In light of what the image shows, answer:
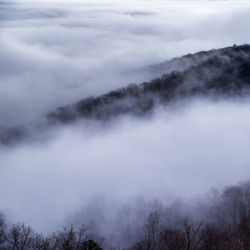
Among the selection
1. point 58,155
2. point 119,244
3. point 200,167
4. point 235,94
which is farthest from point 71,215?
point 235,94

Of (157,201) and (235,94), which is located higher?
(235,94)

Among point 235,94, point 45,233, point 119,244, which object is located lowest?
point 119,244

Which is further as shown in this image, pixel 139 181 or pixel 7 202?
pixel 139 181

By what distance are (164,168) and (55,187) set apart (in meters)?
55.8

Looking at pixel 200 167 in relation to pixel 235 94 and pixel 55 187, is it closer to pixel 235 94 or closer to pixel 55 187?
pixel 55 187

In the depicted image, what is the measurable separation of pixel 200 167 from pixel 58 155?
9945 cm

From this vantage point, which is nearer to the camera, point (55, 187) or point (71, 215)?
point (71, 215)

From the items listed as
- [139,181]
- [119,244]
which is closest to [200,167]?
[139,181]

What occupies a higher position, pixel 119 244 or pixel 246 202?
pixel 246 202

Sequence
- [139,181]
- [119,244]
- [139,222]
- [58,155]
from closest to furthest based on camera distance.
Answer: [119,244], [139,222], [139,181], [58,155]

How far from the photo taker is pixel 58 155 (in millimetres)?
178125

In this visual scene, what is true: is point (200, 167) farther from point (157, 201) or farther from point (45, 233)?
point (45, 233)

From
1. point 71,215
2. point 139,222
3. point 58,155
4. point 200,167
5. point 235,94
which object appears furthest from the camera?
point 235,94

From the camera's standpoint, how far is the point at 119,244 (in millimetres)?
74438
